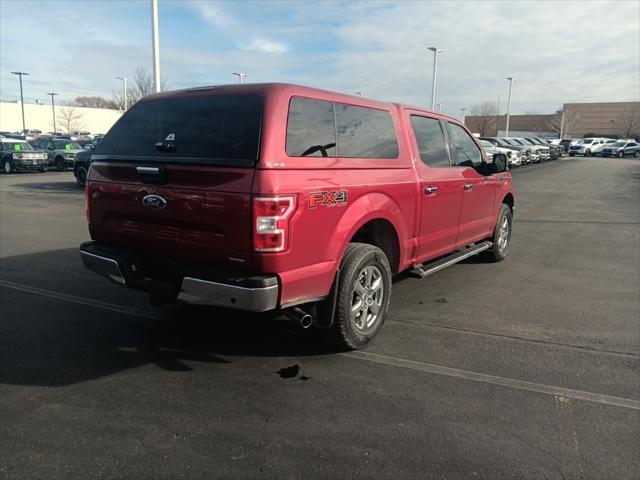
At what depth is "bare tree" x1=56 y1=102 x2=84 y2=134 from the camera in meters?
90.4

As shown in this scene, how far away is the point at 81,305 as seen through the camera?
5.27 m

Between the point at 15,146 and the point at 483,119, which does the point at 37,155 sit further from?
the point at 483,119

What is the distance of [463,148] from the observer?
6.11 meters

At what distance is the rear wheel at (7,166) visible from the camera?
24811 mm

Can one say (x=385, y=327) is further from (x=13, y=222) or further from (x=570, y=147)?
(x=570, y=147)

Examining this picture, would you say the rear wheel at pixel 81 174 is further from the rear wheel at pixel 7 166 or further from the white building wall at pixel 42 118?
the white building wall at pixel 42 118

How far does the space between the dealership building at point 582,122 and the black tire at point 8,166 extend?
85826mm

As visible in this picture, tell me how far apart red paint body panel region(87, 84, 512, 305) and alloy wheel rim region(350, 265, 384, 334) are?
0.40 metres

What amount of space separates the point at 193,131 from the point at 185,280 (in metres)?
1.13

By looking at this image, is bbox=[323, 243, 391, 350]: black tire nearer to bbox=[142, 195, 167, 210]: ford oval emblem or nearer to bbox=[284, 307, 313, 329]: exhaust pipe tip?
bbox=[284, 307, 313, 329]: exhaust pipe tip

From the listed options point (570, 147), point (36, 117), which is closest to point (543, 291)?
point (570, 147)

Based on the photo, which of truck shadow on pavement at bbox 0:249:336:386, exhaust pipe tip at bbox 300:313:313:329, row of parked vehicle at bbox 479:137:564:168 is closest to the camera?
exhaust pipe tip at bbox 300:313:313:329

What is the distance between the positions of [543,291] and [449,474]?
392cm

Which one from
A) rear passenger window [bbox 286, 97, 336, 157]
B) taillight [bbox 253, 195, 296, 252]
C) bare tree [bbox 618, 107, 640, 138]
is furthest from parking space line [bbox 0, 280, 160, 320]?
bare tree [bbox 618, 107, 640, 138]
